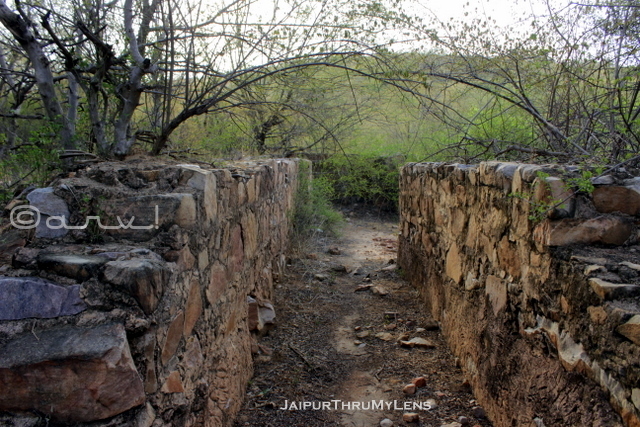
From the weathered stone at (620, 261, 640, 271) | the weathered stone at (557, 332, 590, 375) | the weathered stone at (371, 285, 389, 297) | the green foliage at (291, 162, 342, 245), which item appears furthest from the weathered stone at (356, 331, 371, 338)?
the green foliage at (291, 162, 342, 245)

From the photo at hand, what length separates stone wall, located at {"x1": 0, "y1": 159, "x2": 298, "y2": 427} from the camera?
1.24m

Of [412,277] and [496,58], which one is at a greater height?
[496,58]

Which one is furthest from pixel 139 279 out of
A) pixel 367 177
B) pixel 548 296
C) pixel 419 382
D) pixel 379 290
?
pixel 367 177

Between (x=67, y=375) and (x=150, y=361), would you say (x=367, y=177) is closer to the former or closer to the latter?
(x=150, y=361)

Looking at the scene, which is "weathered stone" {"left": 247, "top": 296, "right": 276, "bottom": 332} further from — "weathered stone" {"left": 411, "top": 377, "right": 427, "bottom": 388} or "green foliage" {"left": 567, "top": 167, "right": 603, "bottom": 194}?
"green foliage" {"left": 567, "top": 167, "right": 603, "bottom": 194}

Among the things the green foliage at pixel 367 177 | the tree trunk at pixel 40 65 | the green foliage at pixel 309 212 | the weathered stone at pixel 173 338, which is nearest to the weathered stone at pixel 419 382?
the weathered stone at pixel 173 338

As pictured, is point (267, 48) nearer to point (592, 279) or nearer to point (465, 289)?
point (465, 289)

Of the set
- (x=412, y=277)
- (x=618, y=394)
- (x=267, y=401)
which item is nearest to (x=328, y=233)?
(x=412, y=277)

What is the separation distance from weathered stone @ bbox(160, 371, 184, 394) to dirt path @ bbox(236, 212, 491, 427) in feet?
2.68

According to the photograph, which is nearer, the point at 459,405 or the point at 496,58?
the point at 459,405

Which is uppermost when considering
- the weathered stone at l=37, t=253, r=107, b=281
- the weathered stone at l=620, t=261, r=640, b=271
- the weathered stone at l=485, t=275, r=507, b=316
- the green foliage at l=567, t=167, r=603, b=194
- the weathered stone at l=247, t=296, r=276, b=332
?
the green foliage at l=567, t=167, r=603, b=194

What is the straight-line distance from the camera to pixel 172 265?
171 centimetres

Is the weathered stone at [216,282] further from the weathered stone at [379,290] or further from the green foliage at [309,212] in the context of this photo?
the green foliage at [309,212]

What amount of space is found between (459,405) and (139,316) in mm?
1975
